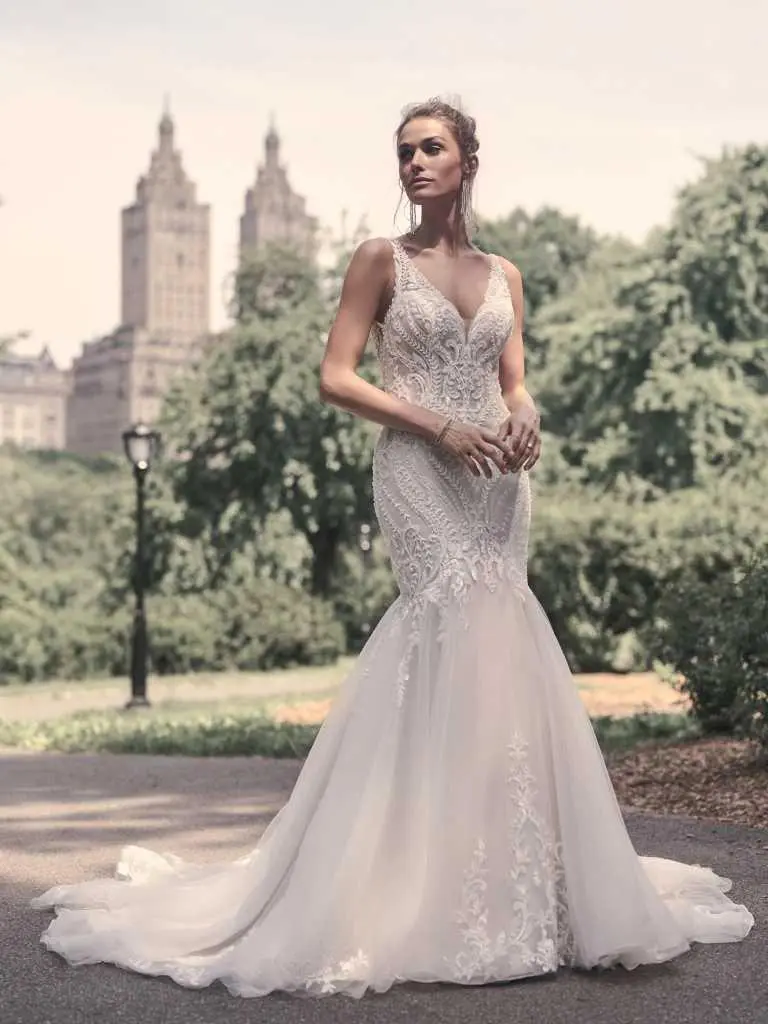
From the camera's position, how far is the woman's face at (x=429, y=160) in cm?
471

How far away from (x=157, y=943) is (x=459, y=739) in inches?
43.1

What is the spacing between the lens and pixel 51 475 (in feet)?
280

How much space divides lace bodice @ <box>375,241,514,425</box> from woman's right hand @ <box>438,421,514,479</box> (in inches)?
6.9

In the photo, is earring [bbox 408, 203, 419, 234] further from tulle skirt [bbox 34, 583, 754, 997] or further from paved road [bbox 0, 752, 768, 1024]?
paved road [bbox 0, 752, 768, 1024]

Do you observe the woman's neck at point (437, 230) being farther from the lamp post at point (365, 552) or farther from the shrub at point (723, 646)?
the lamp post at point (365, 552)

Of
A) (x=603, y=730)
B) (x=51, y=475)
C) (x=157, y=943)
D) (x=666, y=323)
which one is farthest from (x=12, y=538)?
(x=51, y=475)

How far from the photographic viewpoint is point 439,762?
4.39 metres

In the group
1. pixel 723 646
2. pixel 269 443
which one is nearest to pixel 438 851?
pixel 723 646

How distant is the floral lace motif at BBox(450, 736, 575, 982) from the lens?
166 inches

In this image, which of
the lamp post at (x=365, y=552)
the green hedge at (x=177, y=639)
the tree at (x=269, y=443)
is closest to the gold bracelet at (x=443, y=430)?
the green hedge at (x=177, y=639)

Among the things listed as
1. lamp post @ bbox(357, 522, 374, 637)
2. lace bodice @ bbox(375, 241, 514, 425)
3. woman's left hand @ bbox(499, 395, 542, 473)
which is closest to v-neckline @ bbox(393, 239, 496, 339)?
lace bodice @ bbox(375, 241, 514, 425)

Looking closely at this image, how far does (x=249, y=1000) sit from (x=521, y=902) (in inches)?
31.3

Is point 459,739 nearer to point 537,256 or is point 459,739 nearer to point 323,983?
point 323,983

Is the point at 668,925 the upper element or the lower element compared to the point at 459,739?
lower
